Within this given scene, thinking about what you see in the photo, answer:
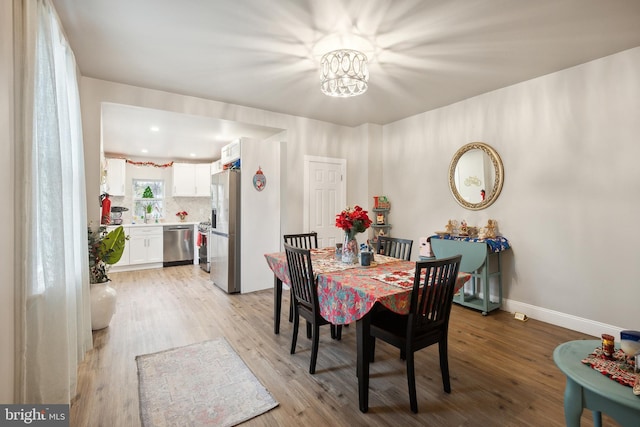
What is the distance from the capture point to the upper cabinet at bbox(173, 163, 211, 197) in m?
6.88

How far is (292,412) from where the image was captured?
6.03 ft

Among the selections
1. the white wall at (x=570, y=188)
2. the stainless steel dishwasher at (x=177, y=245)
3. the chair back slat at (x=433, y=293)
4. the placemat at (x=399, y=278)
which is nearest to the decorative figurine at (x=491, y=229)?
the white wall at (x=570, y=188)

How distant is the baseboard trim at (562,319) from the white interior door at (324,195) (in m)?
2.57

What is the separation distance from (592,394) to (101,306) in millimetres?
3749

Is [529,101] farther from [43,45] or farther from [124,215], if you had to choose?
[124,215]

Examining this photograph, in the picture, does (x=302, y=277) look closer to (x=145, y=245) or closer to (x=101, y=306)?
(x=101, y=306)

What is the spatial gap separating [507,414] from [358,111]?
12.3 ft

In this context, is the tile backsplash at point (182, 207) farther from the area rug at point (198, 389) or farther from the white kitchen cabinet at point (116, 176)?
the area rug at point (198, 389)

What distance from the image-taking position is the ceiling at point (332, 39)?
2.08 meters

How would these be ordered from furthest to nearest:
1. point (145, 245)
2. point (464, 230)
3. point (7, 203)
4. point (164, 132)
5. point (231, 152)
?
point (145, 245) → point (164, 132) → point (231, 152) → point (464, 230) → point (7, 203)

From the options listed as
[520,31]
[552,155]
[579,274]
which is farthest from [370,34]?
[579,274]

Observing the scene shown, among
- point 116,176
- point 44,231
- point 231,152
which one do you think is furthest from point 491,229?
point 116,176

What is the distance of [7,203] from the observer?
4.59 feet

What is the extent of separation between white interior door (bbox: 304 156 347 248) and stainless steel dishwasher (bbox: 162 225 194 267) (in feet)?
10.3
